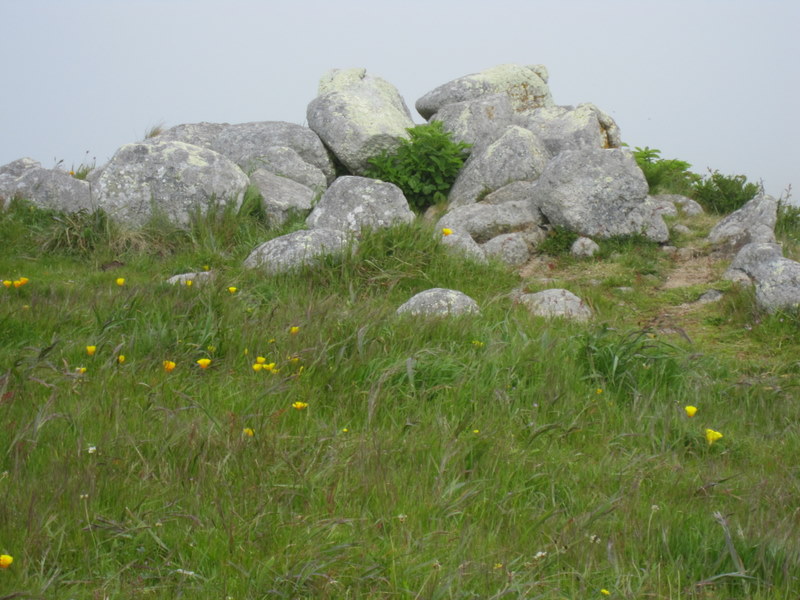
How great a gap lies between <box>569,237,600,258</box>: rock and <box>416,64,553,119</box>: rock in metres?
5.40

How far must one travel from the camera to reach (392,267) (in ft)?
28.1

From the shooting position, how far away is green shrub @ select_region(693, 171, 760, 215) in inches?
535

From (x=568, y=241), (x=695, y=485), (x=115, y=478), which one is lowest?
(x=568, y=241)

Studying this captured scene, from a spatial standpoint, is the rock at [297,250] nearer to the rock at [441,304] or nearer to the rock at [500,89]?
the rock at [441,304]

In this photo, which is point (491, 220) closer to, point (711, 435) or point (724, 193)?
point (724, 193)

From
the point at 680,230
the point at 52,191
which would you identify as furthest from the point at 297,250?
the point at 680,230

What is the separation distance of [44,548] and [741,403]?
15.3 ft

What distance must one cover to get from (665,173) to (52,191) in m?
10.2

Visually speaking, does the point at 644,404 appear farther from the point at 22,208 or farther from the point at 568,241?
the point at 22,208

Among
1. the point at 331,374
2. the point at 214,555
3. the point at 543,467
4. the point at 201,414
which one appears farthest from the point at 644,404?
the point at 214,555

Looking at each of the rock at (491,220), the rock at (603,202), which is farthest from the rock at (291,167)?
the rock at (603,202)

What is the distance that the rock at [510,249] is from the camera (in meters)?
10.7

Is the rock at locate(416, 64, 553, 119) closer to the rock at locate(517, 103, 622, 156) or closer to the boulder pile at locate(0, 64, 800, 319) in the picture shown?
the boulder pile at locate(0, 64, 800, 319)

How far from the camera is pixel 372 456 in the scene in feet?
12.1
